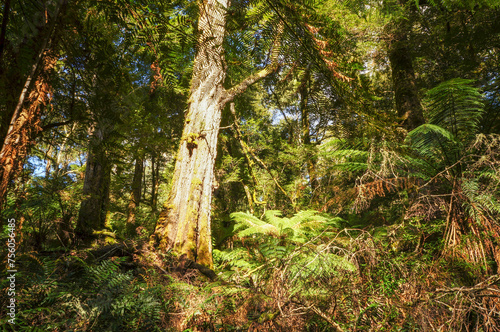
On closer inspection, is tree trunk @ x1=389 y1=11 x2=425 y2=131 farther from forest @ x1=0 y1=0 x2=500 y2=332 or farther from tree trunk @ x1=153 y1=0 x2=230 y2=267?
tree trunk @ x1=153 y1=0 x2=230 y2=267

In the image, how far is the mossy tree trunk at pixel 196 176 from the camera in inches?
112

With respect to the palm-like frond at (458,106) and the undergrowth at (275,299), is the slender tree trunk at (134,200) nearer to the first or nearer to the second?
the undergrowth at (275,299)

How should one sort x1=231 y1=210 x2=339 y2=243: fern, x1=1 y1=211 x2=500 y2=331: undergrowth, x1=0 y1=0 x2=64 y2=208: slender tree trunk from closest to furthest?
1. x1=0 y1=0 x2=64 y2=208: slender tree trunk
2. x1=1 y1=211 x2=500 y2=331: undergrowth
3. x1=231 y1=210 x2=339 y2=243: fern

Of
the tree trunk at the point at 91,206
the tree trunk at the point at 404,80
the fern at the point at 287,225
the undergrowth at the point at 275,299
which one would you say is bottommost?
the undergrowth at the point at 275,299

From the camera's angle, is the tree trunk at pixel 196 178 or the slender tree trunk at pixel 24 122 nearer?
the slender tree trunk at pixel 24 122

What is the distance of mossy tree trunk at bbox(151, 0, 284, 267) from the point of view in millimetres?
2838

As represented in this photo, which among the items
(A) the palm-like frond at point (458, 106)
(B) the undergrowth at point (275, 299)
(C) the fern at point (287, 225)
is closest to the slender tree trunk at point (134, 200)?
(C) the fern at point (287, 225)

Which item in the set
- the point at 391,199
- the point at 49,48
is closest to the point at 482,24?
the point at 391,199

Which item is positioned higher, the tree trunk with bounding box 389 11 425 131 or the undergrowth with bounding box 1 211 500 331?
the tree trunk with bounding box 389 11 425 131

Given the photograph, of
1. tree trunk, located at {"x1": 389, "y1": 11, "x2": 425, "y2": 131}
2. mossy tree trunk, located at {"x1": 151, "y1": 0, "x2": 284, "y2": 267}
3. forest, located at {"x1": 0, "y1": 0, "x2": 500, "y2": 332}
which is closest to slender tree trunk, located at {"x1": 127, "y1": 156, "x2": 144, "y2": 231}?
mossy tree trunk, located at {"x1": 151, "y1": 0, "x2": 284, "y2": 267}

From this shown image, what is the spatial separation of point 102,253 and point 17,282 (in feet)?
3.23

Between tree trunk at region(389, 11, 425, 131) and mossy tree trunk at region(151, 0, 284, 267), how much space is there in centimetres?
270

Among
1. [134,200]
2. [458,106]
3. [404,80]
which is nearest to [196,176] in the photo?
[458,106]

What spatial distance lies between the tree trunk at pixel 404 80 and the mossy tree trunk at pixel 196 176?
2.70m
